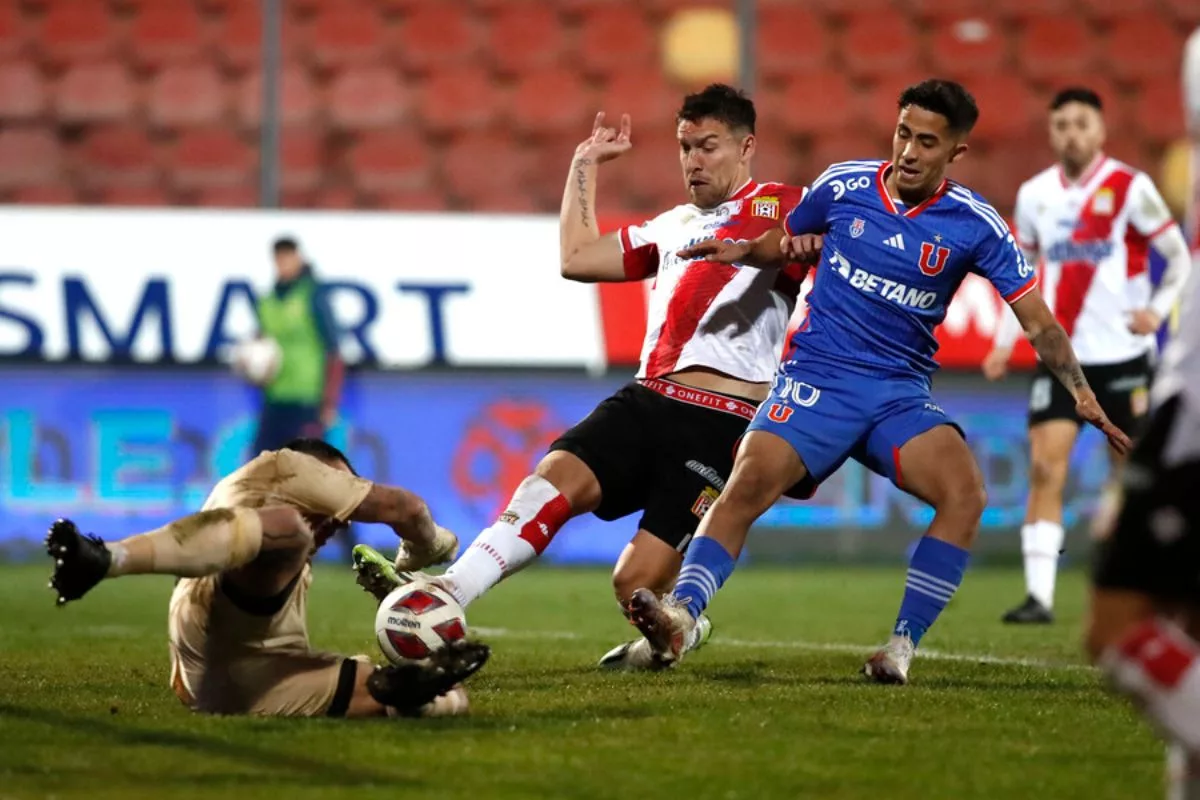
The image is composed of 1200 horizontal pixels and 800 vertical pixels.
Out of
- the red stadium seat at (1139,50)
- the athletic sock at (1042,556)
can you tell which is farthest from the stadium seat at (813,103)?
the athletic sock at (1042,556)

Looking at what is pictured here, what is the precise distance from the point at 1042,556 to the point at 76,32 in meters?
8.95

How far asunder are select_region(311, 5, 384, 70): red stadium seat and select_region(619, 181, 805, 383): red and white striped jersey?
8268 millimetres

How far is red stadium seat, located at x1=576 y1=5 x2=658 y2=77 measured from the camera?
586 inches

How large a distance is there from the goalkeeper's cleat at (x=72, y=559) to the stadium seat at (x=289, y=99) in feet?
32.7

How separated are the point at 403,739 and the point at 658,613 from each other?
116cm

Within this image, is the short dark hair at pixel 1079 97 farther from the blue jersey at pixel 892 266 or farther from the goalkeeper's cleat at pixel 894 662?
the goalkeeper's cleat at pixel 894 662

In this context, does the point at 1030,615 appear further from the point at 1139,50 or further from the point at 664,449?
the point at 1139,50

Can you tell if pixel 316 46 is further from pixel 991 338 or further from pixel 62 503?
pixel 991 338

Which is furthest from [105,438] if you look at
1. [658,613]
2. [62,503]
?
[658,613]

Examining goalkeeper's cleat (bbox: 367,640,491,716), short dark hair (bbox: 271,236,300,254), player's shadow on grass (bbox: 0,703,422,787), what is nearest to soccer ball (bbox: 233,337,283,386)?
short dark hair (bbox: 271,236,300,254)

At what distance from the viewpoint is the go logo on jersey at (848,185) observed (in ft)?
20.6

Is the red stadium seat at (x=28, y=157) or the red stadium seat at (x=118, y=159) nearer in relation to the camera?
the red stadium seat at (x=28, y=157)

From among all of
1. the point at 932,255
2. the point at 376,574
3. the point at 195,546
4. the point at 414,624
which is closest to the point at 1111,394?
the point at 932,255

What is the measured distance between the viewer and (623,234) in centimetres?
681
